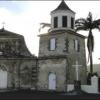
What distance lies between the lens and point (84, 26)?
42.8m

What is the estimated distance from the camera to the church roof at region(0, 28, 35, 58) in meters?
40.6

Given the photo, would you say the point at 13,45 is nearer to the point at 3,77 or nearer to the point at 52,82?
the point at 3,77

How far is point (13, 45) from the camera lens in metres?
41.3

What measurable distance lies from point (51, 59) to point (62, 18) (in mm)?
4812

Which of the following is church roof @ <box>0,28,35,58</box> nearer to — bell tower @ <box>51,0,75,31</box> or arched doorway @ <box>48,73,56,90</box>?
arched doorway @ <box>48,73,56,90</box>

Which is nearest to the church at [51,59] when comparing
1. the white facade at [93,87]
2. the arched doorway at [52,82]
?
the arched doorway at [52,82]

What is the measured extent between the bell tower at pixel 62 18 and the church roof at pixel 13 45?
4.96 m

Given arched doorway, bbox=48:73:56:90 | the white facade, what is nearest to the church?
arched doorway, bbox=48:73:56:90

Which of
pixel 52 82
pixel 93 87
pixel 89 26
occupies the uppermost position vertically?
pixel 89 26

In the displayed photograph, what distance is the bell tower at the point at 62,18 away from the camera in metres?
38.5

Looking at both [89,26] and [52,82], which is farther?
[89,26]

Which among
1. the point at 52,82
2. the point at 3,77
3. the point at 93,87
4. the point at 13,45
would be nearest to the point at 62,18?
the point at 13,45

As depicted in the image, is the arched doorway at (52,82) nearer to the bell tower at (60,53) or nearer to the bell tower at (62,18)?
the bell tower at (60,53)

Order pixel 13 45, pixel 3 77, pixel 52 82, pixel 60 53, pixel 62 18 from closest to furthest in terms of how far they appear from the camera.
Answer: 1. pixel 52 82
2. pixel 60 53
3. pixel 62 18
4. pixel 3 77
5. pixel 13 45
